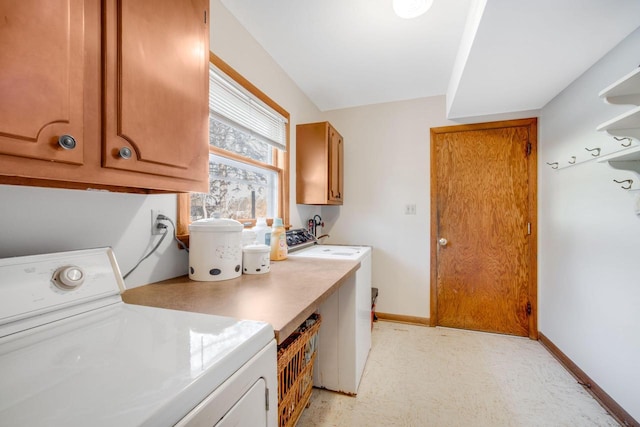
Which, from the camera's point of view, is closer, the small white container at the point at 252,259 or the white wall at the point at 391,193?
the small white container at the point at 252,259

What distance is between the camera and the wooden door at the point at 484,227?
2535 millimetres

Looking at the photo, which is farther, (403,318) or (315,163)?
(403,318)

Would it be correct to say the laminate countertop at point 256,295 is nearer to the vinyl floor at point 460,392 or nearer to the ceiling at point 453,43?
the vinyl floor at point 460,392

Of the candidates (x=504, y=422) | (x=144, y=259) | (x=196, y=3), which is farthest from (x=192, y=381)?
(x=504, y=422)

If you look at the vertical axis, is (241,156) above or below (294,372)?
above

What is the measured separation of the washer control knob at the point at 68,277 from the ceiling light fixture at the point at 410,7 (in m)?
1.93

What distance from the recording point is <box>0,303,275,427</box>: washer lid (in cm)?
39

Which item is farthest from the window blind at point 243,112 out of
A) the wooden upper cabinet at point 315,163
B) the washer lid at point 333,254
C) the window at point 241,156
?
the washer lid at point 333,254

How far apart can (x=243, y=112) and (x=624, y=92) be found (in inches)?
77.6

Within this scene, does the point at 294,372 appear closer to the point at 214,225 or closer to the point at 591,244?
the point at 214,225

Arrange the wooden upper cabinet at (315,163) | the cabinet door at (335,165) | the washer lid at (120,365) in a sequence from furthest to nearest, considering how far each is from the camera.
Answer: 1. the cabinet door at (335,165)
2. the wooden upper cabinet at (315,163)
3. the washer lid at (120,365)

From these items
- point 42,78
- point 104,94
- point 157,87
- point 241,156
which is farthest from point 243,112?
point 42,78

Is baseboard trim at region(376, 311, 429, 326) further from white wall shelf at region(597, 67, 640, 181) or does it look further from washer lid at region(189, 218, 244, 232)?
washer lid at region(189, 218, 244, 232)

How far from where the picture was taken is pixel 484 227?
2623 mm
